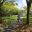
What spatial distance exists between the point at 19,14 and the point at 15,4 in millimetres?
161

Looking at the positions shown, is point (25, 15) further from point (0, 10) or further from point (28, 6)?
point (0, 10)

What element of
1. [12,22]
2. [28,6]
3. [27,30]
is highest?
[28,6]

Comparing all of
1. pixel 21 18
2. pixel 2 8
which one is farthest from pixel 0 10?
pixel 21 18

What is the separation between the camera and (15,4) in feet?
4.54

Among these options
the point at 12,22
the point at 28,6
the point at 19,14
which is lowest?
the point at 12,22

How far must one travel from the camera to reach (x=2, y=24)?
4.43 ft

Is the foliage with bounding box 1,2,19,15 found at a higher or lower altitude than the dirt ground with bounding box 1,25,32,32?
higher

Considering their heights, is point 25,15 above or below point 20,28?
above

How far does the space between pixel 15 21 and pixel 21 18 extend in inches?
4.0

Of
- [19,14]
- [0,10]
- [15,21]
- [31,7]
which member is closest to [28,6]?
[31,7]

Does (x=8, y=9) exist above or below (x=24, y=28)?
above

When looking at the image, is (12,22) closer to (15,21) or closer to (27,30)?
(15,21)

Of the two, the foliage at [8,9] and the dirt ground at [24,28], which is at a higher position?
the foliage at [8,9]

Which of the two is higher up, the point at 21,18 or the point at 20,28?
the point at 21,18
